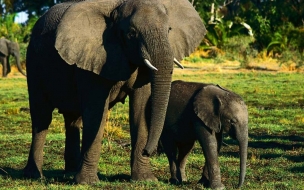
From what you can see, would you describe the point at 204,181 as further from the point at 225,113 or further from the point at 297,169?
the point at 297,169

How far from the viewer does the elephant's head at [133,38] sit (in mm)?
7418

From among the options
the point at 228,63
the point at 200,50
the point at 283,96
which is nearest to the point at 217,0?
the point at 200,50

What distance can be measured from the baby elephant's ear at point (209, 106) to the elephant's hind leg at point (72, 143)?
1.82 m

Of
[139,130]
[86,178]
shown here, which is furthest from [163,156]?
[86,178]

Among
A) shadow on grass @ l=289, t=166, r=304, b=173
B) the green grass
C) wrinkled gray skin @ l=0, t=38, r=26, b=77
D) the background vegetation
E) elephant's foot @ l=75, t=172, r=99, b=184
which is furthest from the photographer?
the background vegetation

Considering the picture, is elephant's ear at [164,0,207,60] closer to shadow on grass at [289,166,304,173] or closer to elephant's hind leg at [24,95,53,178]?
shadow on grass at [289,166,304,173]

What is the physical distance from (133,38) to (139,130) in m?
1.17

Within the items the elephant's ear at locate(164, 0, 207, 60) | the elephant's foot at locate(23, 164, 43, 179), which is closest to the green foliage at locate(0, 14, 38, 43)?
the elephant's foot at locate(23, 164, 43, 179)

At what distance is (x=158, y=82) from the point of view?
746 cm

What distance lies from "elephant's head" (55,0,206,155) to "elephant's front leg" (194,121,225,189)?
69cm

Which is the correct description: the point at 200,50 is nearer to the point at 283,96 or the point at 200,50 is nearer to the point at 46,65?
the point at 283,96

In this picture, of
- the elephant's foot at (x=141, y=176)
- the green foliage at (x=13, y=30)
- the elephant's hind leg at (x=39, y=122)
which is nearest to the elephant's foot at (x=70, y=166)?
the elephant's hind leg at (x=39, y=122)

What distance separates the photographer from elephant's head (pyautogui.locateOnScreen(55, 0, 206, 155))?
7.42 meters

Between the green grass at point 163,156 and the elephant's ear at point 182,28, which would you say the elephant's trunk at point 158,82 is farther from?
the green grass at point 163,156
